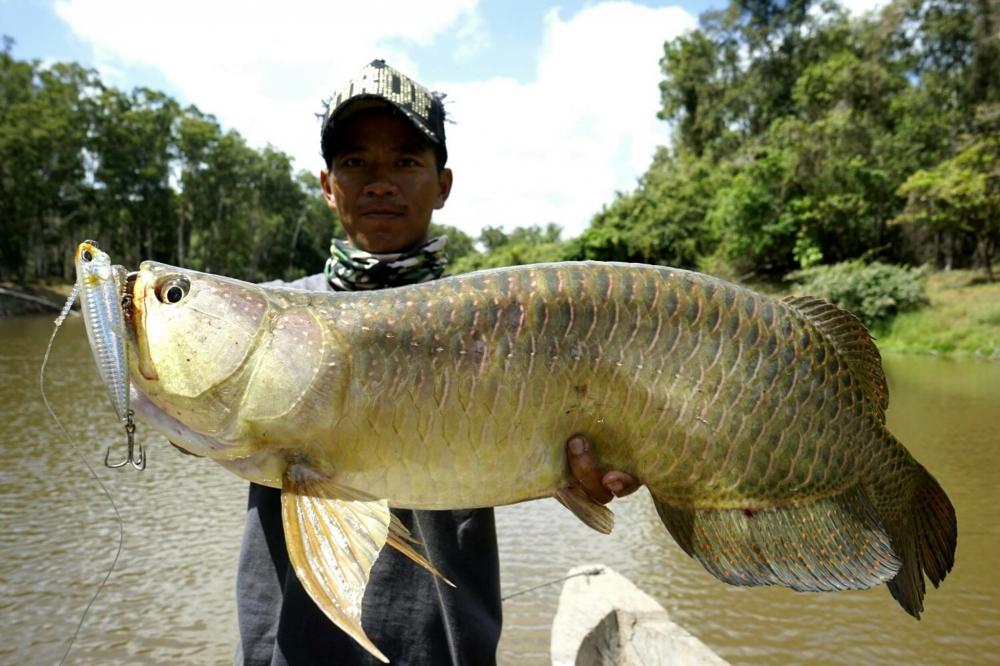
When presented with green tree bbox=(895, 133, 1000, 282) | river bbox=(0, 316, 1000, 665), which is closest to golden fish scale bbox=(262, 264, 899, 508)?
river bbox=(0, 316, 1000, 665)

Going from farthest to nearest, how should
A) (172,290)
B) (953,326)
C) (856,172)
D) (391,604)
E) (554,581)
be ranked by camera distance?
(856,172)
(953,326)
(554,581)
(391,604)
(172,290)

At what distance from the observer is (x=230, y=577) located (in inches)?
225

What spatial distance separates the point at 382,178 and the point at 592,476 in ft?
4.47

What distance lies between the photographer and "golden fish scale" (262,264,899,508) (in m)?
1.54

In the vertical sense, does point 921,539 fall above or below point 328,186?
below

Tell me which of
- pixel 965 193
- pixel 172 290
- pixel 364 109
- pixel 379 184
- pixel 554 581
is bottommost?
pixel 554 581

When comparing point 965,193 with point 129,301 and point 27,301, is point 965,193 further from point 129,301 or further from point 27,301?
point 27,301

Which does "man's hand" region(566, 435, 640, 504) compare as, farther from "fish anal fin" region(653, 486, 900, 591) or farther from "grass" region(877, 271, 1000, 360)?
"grass" region(877, 271, 1000, 360)

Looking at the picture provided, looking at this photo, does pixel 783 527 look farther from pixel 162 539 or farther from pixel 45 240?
pixel 45 240

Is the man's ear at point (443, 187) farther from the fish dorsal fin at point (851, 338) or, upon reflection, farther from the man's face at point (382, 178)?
the fish dorsal fin at point (851, 338)

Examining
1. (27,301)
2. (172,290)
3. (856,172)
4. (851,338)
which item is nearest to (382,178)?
(172,290)

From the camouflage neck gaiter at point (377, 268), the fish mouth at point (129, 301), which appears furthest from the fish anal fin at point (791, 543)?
the fish mouth at point (129, 301)

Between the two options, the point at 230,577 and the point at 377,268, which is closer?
Answer: the point at 377,268

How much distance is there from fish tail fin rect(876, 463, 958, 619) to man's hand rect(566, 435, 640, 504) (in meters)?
0.67
